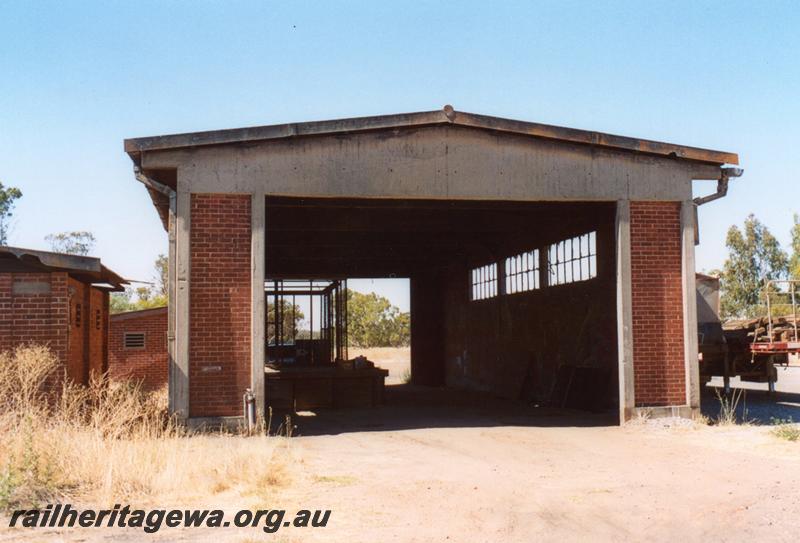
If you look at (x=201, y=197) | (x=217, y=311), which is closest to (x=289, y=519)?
(x=217, y=311)

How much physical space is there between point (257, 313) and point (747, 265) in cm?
5334

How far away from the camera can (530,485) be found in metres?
9.00

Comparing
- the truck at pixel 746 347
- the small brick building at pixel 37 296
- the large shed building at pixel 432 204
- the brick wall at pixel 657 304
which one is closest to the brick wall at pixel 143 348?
the large shed building at pixel 432 204

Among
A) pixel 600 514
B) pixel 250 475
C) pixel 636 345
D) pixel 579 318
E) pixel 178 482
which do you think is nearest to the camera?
pixel 600 514

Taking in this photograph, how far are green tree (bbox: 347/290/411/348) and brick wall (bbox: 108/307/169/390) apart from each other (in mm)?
34624

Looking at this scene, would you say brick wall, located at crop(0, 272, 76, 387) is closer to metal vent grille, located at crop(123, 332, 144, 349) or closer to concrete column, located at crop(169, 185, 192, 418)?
concrete column, located at crop(169, 185, 192, 418)

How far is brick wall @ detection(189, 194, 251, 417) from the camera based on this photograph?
1313cm

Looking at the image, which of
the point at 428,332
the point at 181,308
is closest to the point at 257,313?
the point at 181,308

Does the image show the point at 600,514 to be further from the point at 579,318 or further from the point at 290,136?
the point at 579,318

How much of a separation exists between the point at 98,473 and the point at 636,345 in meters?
9.56

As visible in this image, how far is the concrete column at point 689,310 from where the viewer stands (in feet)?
47.3

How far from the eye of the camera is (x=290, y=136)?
1344cm

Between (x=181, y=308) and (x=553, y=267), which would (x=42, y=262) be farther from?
(x=553, y=267)

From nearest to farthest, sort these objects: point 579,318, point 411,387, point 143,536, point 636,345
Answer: point 143,536, point 636,345, point 579,318, point 411,387
